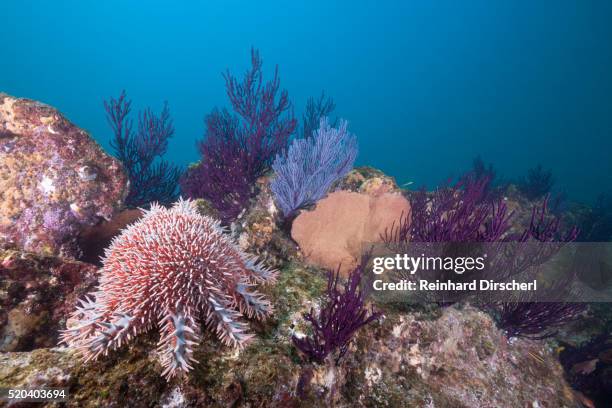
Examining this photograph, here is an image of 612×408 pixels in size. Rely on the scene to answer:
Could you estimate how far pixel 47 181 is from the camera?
462 cm

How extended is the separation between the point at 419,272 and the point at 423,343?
3.14 ft

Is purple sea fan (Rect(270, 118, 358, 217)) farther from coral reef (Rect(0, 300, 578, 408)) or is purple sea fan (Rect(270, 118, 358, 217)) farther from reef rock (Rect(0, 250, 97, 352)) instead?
reef rock (Rect(0, 250, 97, 352))

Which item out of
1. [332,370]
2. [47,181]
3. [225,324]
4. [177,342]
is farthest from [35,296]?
[332,370]

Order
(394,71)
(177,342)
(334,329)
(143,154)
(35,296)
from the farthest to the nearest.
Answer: (394,71) < (143,154) < (35,296) < (334,329) < (177,342)

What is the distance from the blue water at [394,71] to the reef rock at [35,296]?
51.7 m

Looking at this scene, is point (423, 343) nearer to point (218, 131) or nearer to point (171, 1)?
point (218, 131)

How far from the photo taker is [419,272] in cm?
386

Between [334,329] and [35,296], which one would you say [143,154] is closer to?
[35,296]

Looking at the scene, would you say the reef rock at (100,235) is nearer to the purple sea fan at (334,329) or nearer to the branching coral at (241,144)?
the branching coral at (241,144)

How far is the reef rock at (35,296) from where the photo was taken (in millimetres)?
2648

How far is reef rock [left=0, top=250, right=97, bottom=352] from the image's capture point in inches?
104

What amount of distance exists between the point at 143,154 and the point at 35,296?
580 centimetres

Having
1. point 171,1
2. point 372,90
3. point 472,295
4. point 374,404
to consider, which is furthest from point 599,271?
point 171,1

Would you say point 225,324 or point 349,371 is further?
point 349,371
